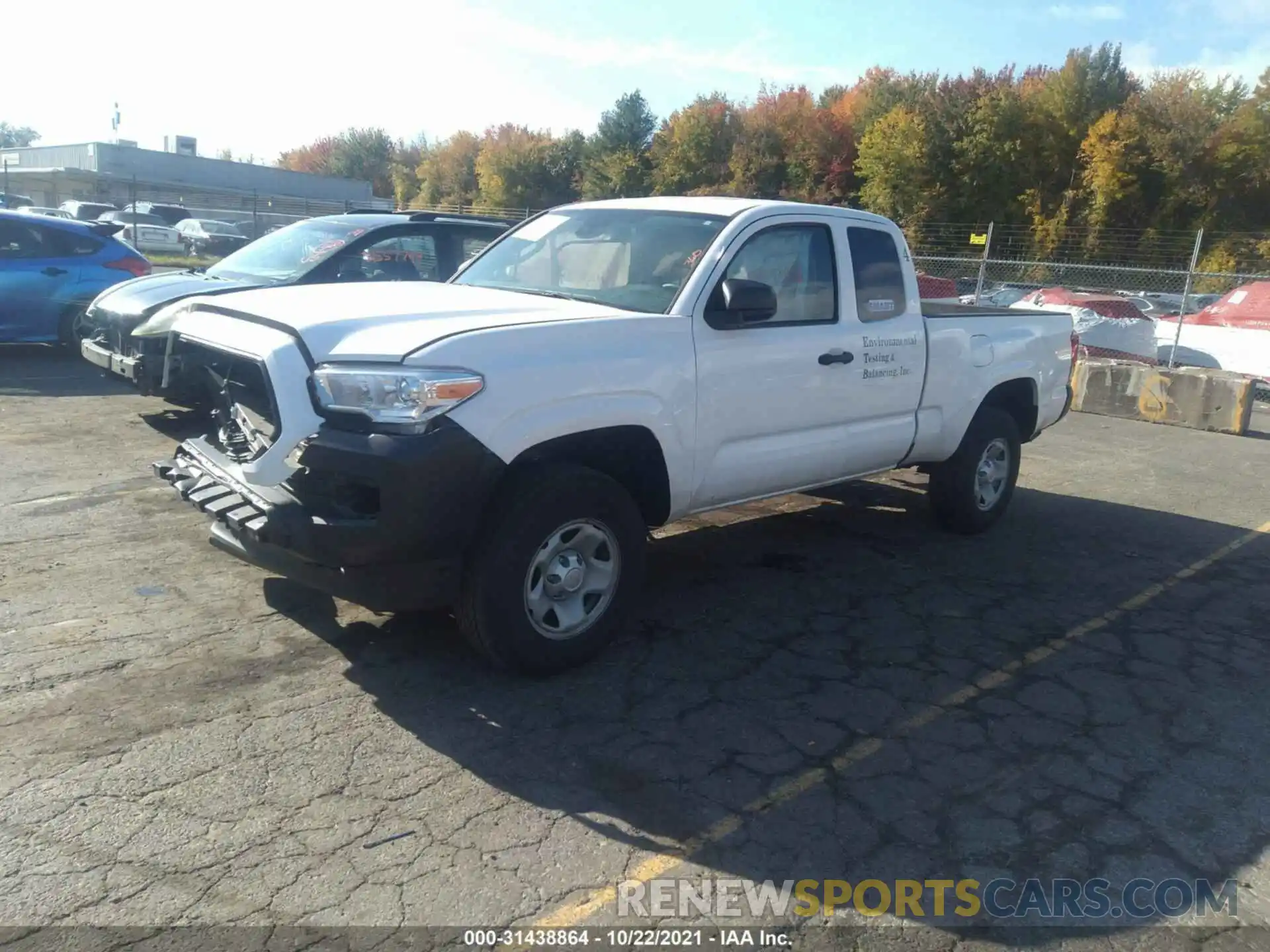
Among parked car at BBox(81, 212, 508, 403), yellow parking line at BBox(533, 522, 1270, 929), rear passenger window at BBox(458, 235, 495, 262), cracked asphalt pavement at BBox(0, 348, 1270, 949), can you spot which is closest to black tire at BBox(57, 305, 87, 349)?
parked car at BBox(81, 212, 508, 403)

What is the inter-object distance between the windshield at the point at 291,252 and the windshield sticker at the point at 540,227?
3.02m

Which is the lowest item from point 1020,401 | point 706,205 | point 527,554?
point 527,554

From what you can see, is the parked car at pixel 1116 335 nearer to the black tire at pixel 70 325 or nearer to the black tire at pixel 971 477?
the black tire at pixel 971 477

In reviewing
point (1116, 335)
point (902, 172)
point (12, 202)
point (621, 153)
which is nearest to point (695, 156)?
point (621, 153)

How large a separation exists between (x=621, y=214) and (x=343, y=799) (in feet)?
10.9

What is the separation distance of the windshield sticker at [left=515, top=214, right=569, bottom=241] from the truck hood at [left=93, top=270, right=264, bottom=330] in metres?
3.13

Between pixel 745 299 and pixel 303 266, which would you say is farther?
pixel 303 266

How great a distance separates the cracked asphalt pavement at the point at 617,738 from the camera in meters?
3.02

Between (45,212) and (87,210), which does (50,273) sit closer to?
(45,212)

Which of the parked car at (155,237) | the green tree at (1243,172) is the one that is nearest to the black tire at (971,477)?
the parked car at (155,237)

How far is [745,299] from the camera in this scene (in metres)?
4.64

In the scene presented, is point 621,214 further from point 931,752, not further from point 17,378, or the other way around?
point 17,378

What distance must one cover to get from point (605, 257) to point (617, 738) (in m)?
2.45

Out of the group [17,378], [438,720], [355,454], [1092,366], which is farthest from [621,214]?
[1092,366]
